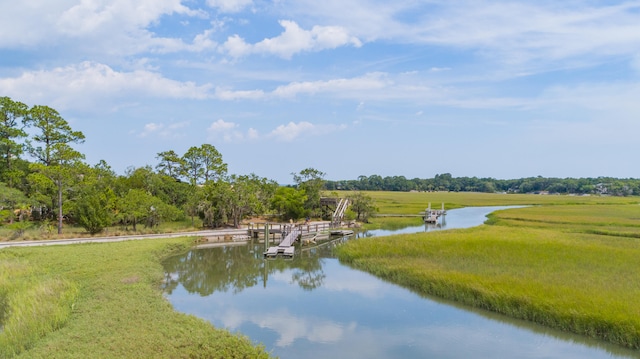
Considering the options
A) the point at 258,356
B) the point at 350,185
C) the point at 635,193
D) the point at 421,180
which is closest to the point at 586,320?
the point at 258,356

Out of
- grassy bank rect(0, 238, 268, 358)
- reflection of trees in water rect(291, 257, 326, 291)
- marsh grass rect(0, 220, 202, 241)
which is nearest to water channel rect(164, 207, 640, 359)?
reflection of trees in water rect(291, 257, 326, 291)

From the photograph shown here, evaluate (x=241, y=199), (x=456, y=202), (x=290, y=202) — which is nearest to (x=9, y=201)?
(x=241, y=199)

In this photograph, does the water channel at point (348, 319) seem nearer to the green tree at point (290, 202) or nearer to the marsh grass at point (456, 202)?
the green tree at point (290, 202)

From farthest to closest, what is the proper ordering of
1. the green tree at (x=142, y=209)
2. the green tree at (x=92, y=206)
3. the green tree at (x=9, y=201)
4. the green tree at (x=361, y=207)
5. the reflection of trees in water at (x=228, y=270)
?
1. the green tree at (x=361, y=207)
2. the green tree at (x=142, y=209)
3. the green tree at (x=92, y=206)
4. the green tree at (x=9, y=201)
5. the reflection of trees in water at (x=228, y=270)

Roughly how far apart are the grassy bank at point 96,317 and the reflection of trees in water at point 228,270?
6.58 ft

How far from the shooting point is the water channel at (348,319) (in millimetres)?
13273

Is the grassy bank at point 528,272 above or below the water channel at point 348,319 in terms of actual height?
above

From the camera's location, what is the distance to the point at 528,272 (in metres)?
20.6

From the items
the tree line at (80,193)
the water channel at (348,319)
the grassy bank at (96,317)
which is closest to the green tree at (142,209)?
the tree line at (80,193)

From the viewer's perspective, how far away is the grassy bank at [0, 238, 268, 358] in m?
11.4

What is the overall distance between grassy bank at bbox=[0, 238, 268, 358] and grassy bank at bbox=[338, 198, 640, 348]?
408 inches

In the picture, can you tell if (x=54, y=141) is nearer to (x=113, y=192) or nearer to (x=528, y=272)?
(x=113, y=192)

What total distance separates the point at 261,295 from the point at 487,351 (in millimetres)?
10292

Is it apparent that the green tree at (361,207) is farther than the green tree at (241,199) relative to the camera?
Yes
